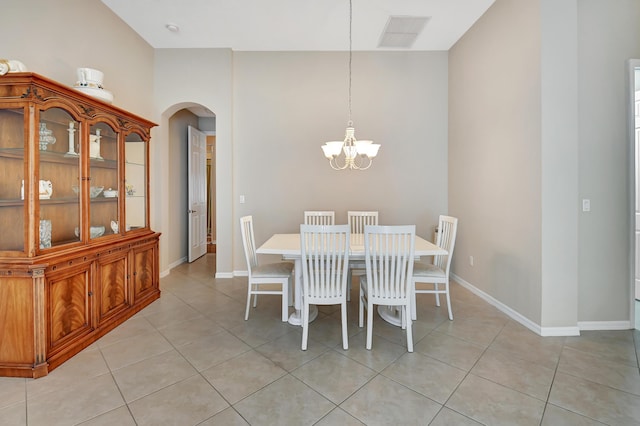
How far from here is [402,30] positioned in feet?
11.6

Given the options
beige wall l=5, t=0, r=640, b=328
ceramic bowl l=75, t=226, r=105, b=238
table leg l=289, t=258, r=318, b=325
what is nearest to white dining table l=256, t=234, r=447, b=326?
table leg l=289, t=258, r=318, b=325

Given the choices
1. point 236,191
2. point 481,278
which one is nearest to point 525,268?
point 481,278

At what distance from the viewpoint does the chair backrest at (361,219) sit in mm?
3658

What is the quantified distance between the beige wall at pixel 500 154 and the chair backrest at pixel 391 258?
4.04 feet

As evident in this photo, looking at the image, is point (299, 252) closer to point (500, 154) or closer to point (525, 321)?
point (525, 321)

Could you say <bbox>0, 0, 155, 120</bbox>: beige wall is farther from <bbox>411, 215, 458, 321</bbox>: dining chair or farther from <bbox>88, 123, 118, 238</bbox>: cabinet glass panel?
<bbox>411, 215, 458, 321</bbox>: dining chair

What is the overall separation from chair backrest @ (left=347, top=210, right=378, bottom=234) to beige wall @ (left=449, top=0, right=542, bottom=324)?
3.80 ft

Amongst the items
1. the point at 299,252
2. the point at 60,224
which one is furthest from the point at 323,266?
the point at 60,224

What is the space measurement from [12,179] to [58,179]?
25cm

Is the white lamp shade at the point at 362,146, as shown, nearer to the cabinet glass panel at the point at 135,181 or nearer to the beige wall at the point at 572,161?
the beige wall at the point at 572,161

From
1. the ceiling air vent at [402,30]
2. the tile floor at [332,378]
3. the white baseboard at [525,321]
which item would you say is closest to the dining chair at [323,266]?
the tile floor at [332,378]

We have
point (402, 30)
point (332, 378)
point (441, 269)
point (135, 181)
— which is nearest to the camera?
point (332, 378)

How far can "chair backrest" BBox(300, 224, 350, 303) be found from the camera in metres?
2.13

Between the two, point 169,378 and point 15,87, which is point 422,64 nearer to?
point 15,87
